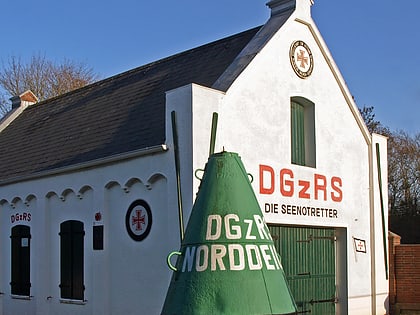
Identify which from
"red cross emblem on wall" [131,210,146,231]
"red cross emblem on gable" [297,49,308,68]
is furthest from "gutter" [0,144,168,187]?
"red cross emblem on gable" [297,49,308,68]

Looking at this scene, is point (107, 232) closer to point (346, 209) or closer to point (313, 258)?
point (313, 258)

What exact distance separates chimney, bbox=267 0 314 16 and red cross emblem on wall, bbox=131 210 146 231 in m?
5.33

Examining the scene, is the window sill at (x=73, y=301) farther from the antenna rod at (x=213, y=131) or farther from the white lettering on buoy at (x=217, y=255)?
the white lettering on buoy at (x=217, y=255)

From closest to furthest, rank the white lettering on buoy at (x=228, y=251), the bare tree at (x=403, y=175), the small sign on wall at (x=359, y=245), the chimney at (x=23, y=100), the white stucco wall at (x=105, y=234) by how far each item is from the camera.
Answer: the white lettering on buoy at (x=228, y=251), the white stucco wall at (x=105, y=234), the small sign on wall at (x=359, y=245), the chimney at (x=23, y=100), the bare tree at (x=403, y=175)

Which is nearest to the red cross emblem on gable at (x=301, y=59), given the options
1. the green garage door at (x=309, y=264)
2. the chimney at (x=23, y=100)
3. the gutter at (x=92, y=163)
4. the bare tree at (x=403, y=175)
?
the green garage door at (x=309, y=264)

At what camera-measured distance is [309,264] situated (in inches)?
524

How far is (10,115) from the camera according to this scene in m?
21.5

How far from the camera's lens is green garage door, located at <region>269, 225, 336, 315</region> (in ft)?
41.6

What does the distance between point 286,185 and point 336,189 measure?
1910 mm

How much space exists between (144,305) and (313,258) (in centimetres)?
397

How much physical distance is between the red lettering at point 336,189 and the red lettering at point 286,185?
1.52 metres

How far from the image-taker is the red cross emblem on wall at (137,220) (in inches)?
464

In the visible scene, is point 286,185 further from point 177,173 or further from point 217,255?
point 217,255

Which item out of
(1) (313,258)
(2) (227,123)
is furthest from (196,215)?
(1) (313,258)
